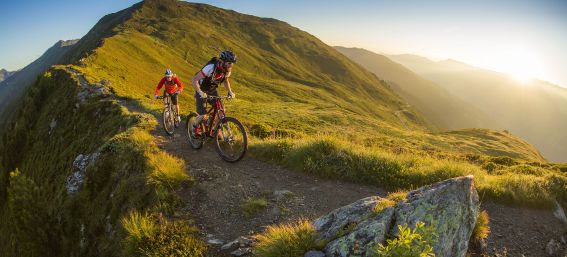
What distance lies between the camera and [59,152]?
26.9 metres

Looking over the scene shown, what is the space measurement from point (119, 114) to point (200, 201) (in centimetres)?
1553

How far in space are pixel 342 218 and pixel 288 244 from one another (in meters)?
1.27

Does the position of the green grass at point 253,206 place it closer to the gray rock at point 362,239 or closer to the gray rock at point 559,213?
the gray rock at point 362,239

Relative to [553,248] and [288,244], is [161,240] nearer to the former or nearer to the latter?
[288,244]

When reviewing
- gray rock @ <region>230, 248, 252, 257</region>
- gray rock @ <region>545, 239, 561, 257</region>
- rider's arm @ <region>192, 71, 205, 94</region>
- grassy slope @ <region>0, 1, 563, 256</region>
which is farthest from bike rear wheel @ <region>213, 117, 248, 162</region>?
gray rock @ <region>545, 239, 561, 257</region>

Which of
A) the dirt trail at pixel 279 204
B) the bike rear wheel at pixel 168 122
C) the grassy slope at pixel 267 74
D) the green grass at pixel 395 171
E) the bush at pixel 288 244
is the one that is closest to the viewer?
the bush at pixel 288 244

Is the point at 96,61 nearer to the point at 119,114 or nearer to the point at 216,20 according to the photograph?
the point at 119,114

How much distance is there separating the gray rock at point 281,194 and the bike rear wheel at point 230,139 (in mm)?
2395

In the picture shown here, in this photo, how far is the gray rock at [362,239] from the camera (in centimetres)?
551

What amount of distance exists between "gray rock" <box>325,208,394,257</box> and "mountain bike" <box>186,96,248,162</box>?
19.5ft

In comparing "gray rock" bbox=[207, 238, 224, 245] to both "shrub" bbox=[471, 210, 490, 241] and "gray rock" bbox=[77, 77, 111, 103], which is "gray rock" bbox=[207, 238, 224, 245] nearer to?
"shrub" bbox=[471, 210, 490, 241]

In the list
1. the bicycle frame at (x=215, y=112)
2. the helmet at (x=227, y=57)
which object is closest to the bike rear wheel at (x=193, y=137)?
the bicycle frame at (x=215, y=112)

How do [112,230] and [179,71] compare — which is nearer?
[112,230]

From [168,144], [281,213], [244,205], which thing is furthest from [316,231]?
[168,144]
